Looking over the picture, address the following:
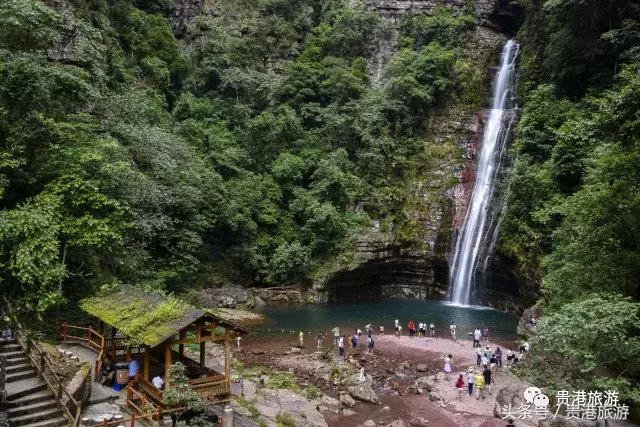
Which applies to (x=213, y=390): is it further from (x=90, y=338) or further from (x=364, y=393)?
(x=364, y=393)

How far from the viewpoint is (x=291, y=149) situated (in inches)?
1772

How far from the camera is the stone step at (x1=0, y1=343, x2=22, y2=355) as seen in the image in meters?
14.7

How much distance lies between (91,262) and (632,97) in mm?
21186

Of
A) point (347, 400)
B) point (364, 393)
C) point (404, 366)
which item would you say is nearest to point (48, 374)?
point (347, 400)

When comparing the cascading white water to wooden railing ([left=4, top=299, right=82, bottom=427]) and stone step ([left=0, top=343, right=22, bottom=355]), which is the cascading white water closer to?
wooden railing ([left=4, top=299, right=82, bottom=427])

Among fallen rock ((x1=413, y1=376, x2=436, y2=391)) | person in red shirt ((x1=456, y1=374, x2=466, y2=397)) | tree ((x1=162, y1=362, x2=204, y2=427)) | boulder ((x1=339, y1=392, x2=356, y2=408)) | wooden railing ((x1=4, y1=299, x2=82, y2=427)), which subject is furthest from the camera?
fallen rock ((x1=413, y1=376, x2=436, y2=391))

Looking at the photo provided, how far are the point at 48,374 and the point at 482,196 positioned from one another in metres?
32.6

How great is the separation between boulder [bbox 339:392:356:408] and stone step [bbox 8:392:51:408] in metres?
11.5

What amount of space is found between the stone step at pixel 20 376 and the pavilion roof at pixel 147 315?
242cm

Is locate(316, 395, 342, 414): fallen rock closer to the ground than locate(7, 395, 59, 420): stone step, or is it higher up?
closer to the ground

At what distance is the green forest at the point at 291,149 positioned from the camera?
54.5ft

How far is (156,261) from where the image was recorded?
30469mm

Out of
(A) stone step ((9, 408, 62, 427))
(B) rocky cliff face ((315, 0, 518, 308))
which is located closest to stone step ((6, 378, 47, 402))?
(A) stone step ((9, 408, 62, 427))

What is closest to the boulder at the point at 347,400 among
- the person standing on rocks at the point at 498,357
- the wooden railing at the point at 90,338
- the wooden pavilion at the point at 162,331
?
the wooden pavilion at the point at 162,331
